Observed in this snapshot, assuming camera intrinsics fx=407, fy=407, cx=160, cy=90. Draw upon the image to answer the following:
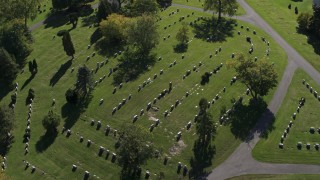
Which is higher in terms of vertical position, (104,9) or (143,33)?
(104,9)

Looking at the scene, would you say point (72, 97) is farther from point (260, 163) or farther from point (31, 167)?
point (260, 163)

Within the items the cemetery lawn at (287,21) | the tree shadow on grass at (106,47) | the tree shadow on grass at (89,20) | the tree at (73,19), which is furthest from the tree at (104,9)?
the cemetery lawn at (287,21)

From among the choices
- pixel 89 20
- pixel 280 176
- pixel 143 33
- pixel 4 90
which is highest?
pixel 143 33

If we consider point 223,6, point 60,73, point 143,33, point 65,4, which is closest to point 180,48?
point 143,33

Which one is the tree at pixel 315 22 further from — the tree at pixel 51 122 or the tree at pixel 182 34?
the tree at pixel 51 122

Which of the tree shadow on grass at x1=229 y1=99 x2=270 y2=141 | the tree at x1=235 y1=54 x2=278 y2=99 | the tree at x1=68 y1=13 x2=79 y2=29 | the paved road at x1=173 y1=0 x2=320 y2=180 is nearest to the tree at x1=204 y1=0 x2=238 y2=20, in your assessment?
the paved road at x1=173 y1=0 x2=320 y2=180

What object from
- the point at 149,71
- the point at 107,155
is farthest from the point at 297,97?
the point at 107,155
